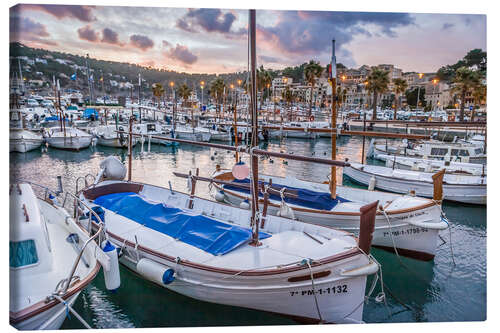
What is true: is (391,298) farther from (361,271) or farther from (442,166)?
(442,166)

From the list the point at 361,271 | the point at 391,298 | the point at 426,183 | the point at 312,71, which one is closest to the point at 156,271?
the point at 361,271

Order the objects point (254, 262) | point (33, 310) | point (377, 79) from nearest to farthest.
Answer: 1. point (33, 310)
2. point (254, 262)
3. point (377, 79)

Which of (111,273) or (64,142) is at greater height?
(64,142)

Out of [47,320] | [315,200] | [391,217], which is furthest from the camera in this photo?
[315,200]

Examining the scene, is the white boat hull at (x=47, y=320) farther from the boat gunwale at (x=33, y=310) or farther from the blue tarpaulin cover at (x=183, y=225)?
the blue tarpaulin cover at (x=183, y=225)

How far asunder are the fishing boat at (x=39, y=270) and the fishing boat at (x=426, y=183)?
349 inches

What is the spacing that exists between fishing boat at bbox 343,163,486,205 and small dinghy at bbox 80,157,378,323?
6.13 metres

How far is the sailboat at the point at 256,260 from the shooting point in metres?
4.56

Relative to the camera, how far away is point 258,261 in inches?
195

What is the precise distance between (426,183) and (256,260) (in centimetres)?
997

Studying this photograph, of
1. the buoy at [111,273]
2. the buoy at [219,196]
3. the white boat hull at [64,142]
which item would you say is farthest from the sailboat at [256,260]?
the white boat hull at [64,142]

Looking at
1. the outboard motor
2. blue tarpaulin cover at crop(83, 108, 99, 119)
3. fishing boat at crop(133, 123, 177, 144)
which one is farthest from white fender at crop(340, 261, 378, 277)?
blue tarpaulin cover at crop(83, 108, 99, 119)

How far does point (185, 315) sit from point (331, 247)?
2.74 metres
